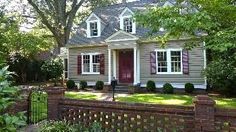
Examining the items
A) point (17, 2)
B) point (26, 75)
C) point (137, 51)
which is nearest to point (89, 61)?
point (137, 51)

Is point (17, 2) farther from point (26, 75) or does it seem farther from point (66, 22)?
point (26, 75)

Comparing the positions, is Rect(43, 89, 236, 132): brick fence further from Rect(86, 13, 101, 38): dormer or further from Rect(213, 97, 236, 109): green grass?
Rect(86, 13, 101, 38): dormer

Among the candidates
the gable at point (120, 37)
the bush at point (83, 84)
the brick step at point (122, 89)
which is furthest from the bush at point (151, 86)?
the bush at point (83, 84)

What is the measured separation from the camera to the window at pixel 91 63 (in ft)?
79.8

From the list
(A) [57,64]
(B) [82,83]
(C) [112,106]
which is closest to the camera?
(C) [112,106]

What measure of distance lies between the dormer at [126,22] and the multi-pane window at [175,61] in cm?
359

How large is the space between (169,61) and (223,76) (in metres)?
4.56

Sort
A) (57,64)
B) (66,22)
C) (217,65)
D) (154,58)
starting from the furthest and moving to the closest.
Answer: (66,22), (57,64), (154,58), (217,65)

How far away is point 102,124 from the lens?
7.38 metres

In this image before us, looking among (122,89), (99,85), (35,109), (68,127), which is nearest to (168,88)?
(122,89)

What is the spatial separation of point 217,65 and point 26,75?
1901cm

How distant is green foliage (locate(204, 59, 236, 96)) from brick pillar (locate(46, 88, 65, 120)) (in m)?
11.5

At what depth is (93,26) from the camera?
83.4 feet

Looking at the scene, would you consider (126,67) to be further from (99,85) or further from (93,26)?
(93,26)
